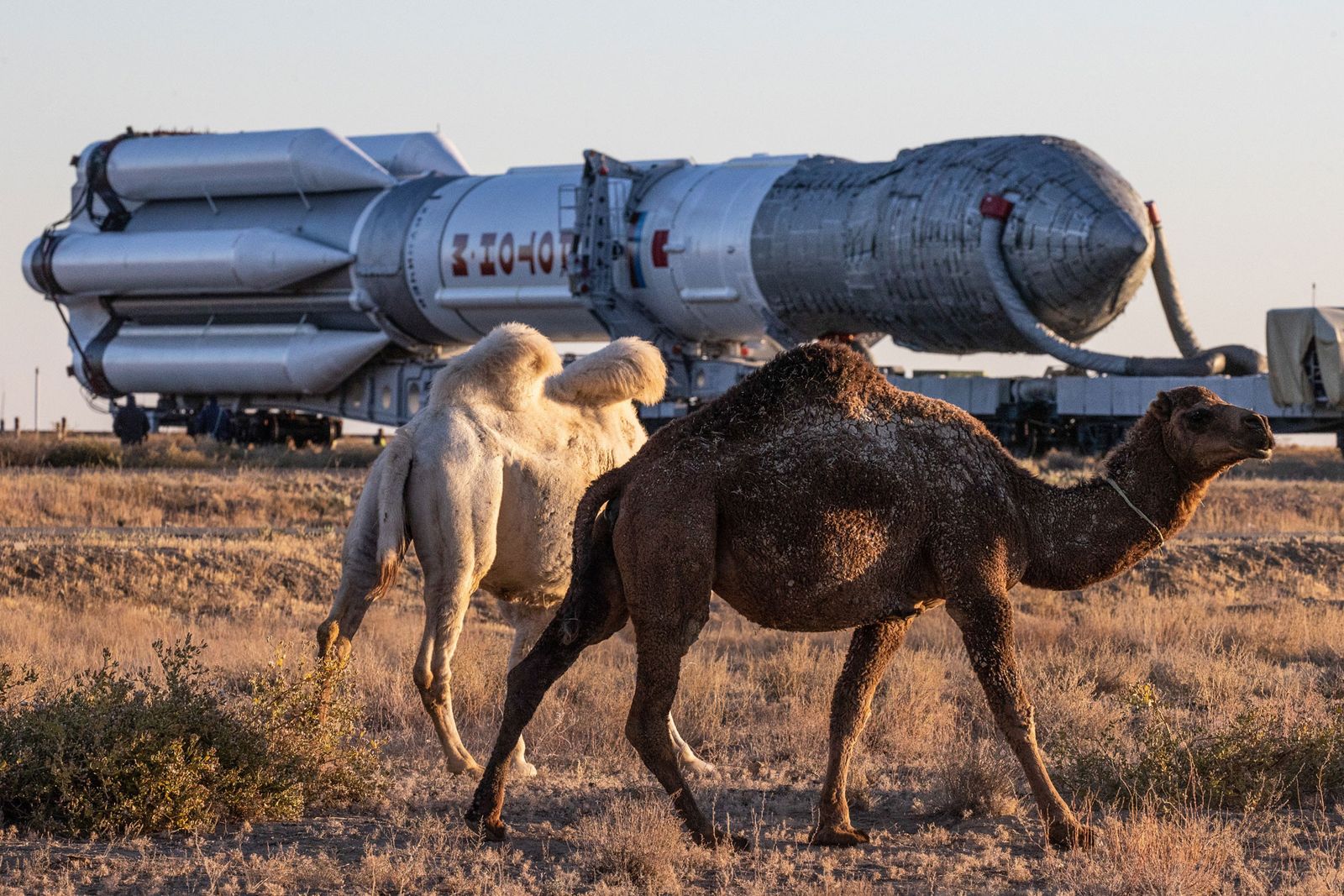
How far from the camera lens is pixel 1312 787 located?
9250mm

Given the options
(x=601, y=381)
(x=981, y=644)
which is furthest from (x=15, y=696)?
(x=981, y=644)

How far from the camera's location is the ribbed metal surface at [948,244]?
107ft

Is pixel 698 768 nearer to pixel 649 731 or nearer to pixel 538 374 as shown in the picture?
pixel 538 374

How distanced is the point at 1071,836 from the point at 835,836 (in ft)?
3.55

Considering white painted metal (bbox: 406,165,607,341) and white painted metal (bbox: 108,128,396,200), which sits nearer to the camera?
white painted metal (bbox: 406,165,607,341)

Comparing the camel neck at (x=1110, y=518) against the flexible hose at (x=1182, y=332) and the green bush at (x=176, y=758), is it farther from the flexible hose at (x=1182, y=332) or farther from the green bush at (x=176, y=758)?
the flexible hose at (x=1182, y=332)

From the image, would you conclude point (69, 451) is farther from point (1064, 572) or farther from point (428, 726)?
point (1064, 572)

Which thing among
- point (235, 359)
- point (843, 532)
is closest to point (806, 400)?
point (843, 532)

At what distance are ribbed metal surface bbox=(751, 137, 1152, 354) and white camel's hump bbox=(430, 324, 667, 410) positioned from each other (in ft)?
75.4

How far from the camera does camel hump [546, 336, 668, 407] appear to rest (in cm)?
1058

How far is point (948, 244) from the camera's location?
109 ft

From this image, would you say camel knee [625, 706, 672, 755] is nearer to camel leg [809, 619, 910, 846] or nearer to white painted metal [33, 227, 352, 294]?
camel leg [809, 619, 910, 846]

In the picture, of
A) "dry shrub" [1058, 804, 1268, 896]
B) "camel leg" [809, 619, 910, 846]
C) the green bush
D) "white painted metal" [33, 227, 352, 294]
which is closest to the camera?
"dry shrub" [1058, 804, 1268, 896]

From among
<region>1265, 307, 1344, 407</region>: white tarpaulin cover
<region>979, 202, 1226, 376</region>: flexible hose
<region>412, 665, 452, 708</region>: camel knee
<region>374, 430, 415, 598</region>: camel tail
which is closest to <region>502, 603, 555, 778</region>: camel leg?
<region>412, 665, 452, 708</region>: camel knee
